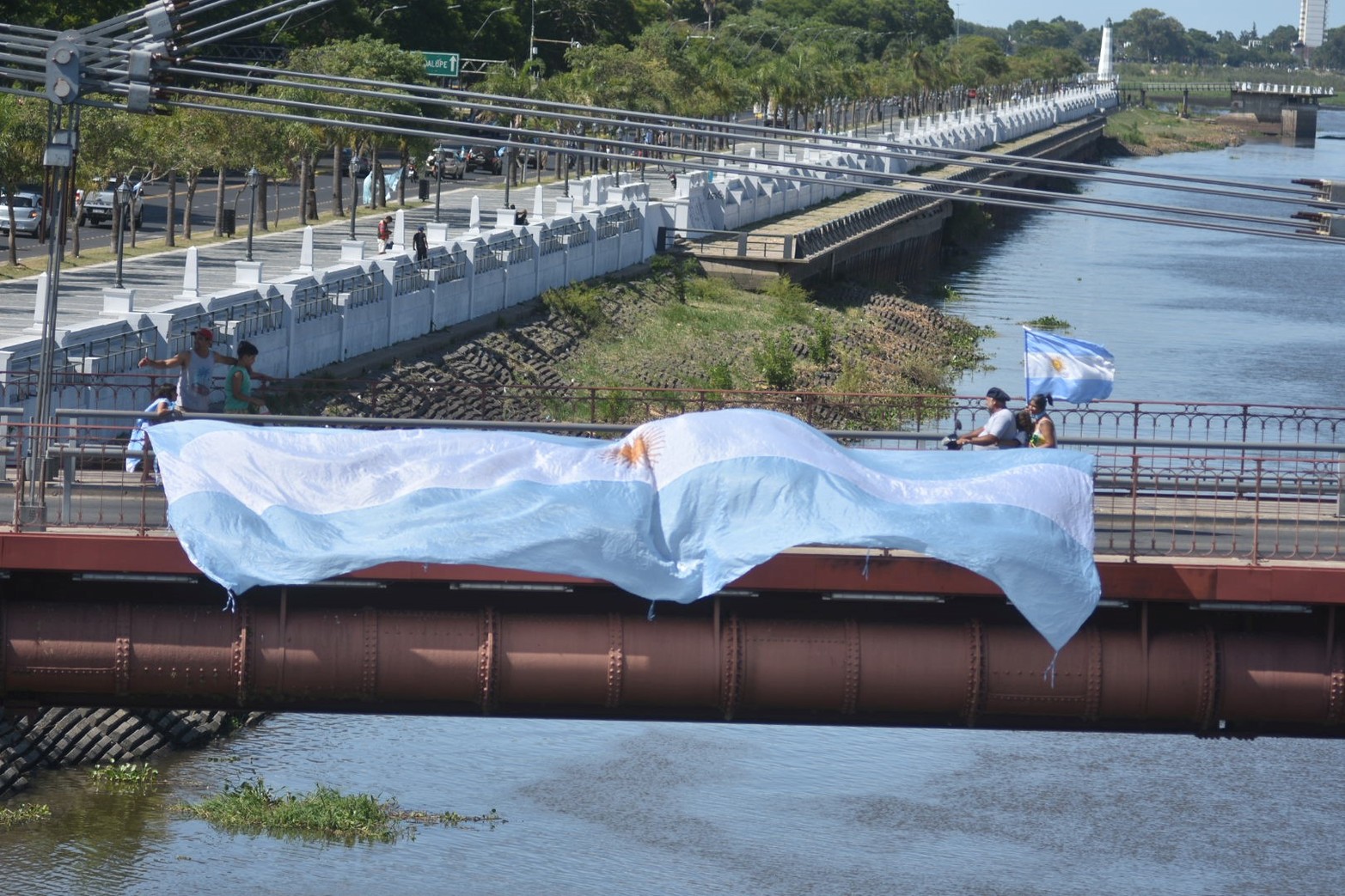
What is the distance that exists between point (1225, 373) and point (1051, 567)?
43.2 m

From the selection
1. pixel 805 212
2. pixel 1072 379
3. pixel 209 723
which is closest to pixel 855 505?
pixel 1072 379

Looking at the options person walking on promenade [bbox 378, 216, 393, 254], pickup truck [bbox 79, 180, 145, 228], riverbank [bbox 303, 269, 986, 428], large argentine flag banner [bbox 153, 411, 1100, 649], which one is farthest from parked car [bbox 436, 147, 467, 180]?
large argentine flag banner [bbox 153, 411, 1100, 649]

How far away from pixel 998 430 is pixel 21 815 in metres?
11.5

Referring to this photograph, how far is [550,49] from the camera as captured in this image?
10800 centimetres

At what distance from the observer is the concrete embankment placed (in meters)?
21.6

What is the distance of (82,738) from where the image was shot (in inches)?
885

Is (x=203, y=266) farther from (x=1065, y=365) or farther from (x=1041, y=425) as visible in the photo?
(x=1041, y=425)

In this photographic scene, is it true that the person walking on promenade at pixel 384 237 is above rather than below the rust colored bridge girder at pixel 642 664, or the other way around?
above

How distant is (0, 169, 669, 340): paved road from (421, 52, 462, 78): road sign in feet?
63.2

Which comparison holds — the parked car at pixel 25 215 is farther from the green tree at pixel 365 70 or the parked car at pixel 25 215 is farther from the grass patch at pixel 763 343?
the grass patch at pixel 763 343

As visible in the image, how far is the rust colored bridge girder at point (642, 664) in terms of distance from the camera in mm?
14453

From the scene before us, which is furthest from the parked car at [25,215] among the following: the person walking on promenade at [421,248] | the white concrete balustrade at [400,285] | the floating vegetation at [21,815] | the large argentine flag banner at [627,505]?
the large argentine flag banner at [627,505]

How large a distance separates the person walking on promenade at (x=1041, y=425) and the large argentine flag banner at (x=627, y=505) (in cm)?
190

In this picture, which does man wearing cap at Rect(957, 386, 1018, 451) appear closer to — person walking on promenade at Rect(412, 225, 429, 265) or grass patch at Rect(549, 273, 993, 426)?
grass patch at Rect(549, 273, 993, 426)
